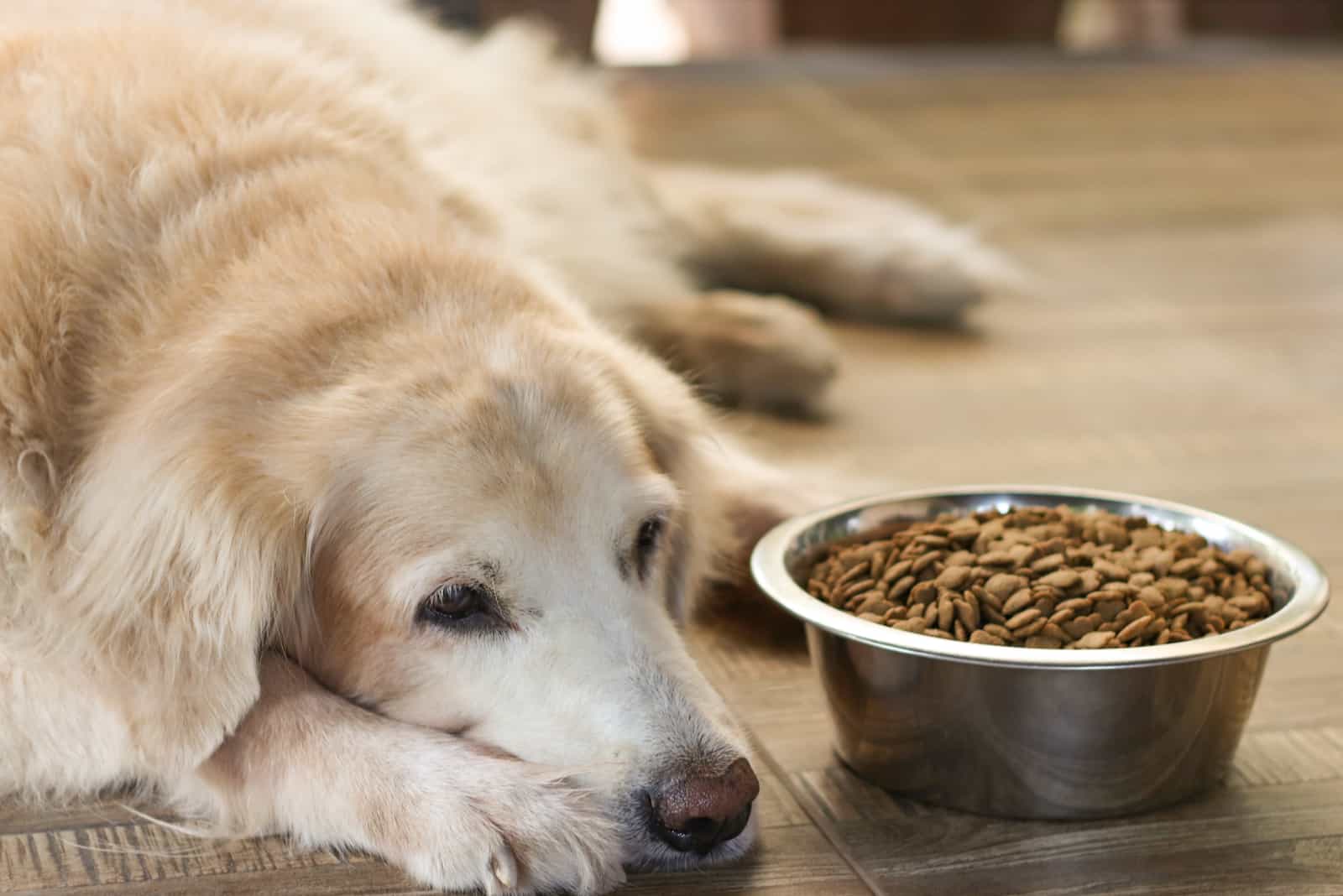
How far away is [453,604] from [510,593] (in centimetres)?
6

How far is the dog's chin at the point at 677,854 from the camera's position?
158cm

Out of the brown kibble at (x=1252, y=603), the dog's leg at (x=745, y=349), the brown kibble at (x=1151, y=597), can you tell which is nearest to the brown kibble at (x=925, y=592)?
the brown kibble at (x=1151, y=597)

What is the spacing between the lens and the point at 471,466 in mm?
1642

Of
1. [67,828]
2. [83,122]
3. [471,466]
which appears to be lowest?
[67,828]

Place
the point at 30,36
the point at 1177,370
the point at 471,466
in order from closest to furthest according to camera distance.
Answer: the point at 471,466, the point at 30,36, the point at 1177,370

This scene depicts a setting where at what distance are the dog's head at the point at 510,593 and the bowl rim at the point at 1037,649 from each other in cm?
15

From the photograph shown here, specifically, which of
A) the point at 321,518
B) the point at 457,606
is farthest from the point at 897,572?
the point at 321,518

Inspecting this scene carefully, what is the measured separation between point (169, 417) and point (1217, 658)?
3.52 feet

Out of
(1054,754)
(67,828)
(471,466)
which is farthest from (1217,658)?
(67,828)

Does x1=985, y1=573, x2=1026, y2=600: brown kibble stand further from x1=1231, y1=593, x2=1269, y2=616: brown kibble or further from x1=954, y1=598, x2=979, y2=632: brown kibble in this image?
x1=1231, y1=593, x2=1269, y2=616: brown kibble

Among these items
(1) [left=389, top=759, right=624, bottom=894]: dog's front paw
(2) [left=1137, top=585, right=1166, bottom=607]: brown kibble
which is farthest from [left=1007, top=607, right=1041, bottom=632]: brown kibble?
(1) [left=389, top=759, right=624, bottom=894]: dog's front paw

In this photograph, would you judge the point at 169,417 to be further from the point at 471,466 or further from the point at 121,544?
the point at 471,466

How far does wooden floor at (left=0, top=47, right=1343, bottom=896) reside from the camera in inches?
65.4

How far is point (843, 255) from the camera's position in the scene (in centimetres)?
362
